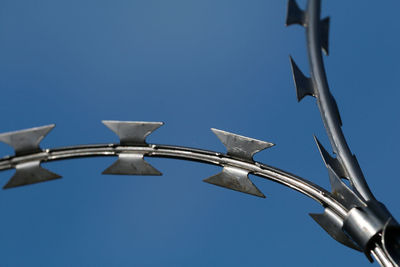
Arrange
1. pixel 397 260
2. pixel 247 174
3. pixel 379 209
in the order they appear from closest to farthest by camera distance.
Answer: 1. pixel 397 260
2. pixel 379 209
3. pixel 247 174

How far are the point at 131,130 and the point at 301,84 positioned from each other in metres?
2.22

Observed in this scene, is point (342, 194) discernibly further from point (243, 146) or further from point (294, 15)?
point (294, 15)

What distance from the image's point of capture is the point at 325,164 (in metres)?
6.00

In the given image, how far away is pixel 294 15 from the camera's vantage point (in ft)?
23.9

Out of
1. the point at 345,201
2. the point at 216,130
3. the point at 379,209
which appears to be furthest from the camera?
the point at 216,130

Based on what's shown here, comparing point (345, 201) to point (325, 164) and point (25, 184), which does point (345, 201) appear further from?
point (25, 184)

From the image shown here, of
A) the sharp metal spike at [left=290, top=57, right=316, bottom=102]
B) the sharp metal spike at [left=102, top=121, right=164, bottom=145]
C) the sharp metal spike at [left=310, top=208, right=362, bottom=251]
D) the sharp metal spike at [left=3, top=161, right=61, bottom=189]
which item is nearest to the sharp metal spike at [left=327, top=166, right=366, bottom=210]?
the sharp metal spike at [left=310, top=208, right=362, bottom=251]

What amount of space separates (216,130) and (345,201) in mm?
2333

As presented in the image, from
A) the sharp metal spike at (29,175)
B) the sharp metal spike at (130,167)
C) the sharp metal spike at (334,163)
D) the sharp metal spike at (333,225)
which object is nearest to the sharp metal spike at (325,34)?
the sharp metal spike at (334,163)

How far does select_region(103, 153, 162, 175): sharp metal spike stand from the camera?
7.17 meters

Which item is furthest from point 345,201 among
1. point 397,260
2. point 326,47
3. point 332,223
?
point 326,47

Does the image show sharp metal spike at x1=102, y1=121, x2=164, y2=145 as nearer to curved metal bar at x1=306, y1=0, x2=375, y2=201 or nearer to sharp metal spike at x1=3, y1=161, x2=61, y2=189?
sharp metal spike at x1=3, y1=161, x2=61, y2=189

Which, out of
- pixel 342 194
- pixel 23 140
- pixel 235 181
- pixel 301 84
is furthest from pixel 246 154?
pixel 23 140

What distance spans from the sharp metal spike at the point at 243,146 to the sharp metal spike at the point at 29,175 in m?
2.17
